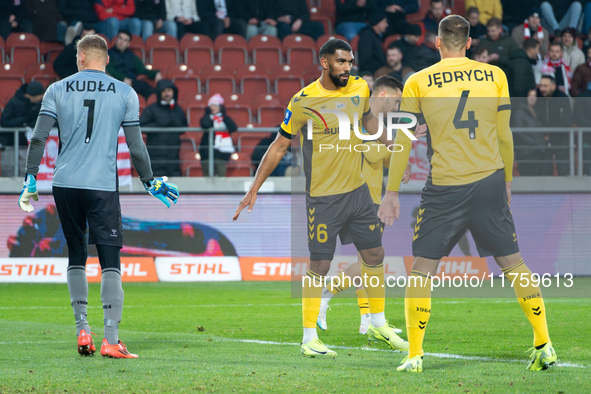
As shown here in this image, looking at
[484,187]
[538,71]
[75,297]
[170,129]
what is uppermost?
[538,71]

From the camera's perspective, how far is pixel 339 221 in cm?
536

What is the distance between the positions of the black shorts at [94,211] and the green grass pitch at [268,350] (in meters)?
0.86

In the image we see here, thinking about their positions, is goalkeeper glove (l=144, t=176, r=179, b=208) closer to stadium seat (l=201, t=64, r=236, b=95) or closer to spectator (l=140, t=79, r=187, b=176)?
spectator (l=140, t=79, r=187, b=176)

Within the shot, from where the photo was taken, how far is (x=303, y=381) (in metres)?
4.09

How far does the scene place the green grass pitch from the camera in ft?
13.1

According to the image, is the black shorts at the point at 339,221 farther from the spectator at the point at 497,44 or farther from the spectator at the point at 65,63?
the spectator at the point at 65,63

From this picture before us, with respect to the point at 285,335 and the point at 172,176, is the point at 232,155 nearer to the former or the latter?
the point at 172,176

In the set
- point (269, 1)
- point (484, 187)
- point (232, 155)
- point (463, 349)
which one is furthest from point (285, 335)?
point (269, 1)

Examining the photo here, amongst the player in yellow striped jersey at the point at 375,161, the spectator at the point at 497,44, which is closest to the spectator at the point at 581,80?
the spectator at the point at 497,44

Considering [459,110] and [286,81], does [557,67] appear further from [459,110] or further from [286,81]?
[459,110]

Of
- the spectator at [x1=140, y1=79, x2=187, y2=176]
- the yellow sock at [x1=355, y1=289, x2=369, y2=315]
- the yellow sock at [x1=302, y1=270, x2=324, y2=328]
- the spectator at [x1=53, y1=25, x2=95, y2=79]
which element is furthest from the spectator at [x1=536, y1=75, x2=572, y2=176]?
the spectator at [x1=53, y1=25, x2=95, y2=79]

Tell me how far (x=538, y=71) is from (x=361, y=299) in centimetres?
989

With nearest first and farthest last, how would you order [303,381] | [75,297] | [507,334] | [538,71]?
1. [303,381]
2. [75,297]
3. [507,334]
4. [538,71]

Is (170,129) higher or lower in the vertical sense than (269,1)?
lower
